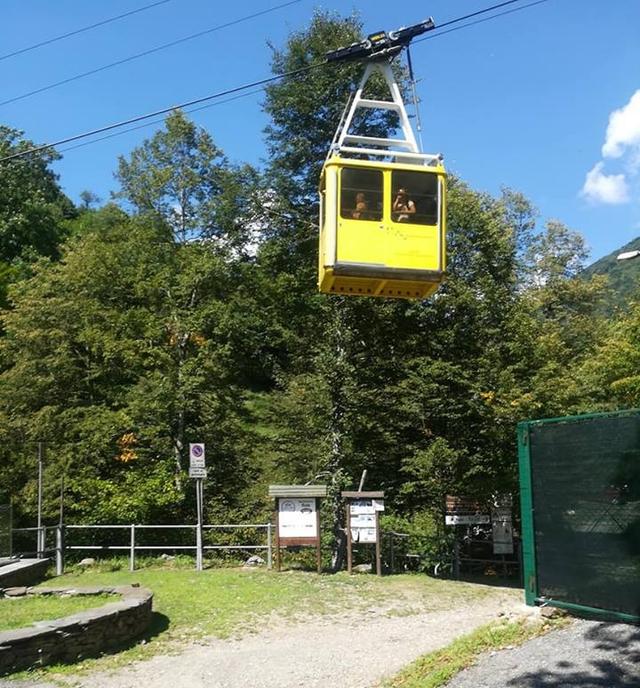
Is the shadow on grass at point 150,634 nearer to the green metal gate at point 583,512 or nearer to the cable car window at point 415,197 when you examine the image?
the green metal gate at point 583,512

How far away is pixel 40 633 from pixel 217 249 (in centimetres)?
2234

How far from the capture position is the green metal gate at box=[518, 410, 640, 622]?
6672 millimetres

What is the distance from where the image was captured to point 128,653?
8922mm

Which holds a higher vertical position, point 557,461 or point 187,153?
point 187,153

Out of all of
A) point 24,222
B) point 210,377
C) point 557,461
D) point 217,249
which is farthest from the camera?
point 24,222

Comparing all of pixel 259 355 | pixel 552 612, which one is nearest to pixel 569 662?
pixel 552 612

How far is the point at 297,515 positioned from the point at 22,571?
6.23m

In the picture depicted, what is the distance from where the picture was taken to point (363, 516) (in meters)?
17.0

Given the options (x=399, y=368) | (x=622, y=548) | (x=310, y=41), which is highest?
(x=310, y=41)

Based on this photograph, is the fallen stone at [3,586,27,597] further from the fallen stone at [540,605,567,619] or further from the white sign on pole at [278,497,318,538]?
the fallen stone at [540,605,567,619]

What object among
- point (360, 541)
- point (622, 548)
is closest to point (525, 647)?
point (622, 548)

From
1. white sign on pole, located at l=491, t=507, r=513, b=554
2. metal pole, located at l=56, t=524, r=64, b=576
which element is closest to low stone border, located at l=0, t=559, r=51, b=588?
metal pole, located at l=56, t=524, r=64, b=576

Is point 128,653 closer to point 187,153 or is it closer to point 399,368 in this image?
point 399,368

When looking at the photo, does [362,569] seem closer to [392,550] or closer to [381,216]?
[392,550]
